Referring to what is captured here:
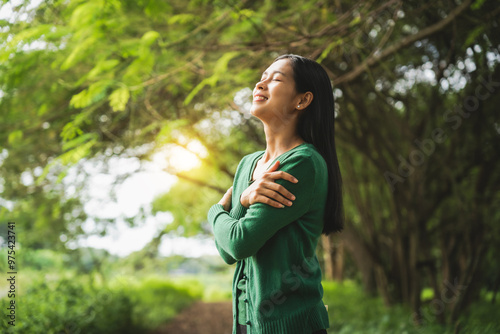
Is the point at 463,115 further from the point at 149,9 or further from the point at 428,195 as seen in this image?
the point at 149,9

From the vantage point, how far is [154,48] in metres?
3.53

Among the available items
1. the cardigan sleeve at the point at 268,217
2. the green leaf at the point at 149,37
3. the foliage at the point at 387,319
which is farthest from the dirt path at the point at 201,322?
the cardigan sleeve at the point at 268,217

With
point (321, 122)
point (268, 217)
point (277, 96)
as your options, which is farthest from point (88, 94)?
point (268, 217)

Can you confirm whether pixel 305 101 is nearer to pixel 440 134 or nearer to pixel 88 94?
pixel 88 94

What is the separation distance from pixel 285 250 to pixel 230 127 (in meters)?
5.16

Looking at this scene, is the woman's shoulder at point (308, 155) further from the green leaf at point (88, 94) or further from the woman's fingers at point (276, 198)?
the green leaf at point (88, 94)

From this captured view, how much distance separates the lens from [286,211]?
1365mm

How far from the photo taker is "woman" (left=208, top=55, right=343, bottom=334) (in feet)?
4.49

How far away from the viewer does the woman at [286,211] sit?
1368 mm

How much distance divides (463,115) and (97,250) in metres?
6.46

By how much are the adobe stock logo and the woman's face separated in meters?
3.41

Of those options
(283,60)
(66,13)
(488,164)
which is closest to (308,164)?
(283,60)

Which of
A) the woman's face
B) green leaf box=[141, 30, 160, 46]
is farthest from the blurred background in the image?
the woman's face

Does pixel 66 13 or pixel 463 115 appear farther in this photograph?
pixel 463 115
